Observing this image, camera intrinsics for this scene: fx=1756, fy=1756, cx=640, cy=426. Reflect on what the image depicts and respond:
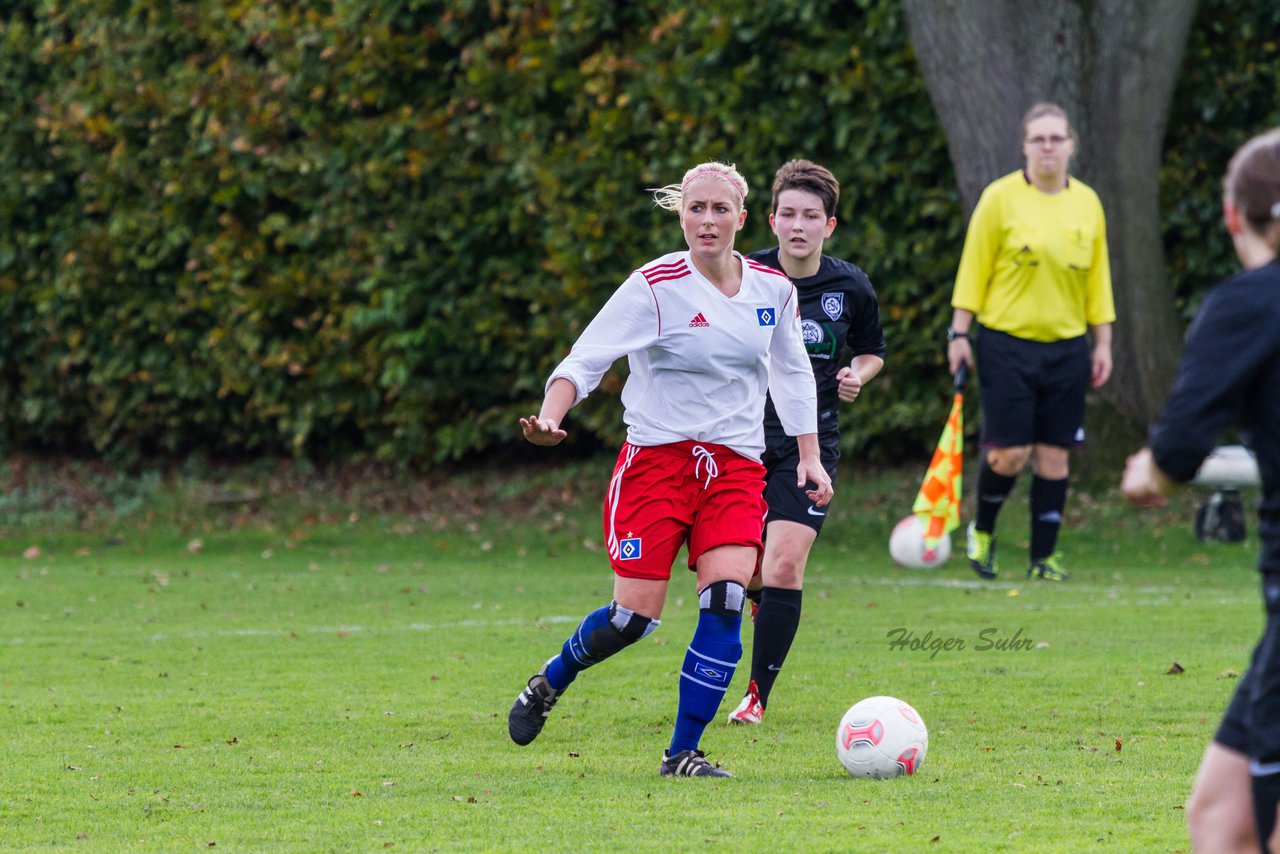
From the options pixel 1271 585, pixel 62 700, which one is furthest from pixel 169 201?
pixel 1271 585

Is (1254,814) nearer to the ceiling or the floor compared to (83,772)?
nearer to the ceiling

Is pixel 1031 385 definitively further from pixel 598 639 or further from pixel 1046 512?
pixel 598 639

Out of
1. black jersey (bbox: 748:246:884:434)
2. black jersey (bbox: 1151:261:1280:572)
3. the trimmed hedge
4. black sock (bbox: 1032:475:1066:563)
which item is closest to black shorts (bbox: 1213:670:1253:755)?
black jersey (bbox: 1151:261:1280:572)

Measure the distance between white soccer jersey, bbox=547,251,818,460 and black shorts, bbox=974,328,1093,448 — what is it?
417cm

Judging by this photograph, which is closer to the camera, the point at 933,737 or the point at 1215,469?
the point at 933,737

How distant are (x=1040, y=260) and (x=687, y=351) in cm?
448

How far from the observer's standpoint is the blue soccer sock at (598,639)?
17.5 feet

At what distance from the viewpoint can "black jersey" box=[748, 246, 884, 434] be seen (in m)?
6.66

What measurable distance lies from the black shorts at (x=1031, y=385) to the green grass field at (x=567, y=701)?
0.88m

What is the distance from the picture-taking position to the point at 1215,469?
245 inches

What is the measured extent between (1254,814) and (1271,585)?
1.30 feet

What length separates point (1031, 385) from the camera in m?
9.41

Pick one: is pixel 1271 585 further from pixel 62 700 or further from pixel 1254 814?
pixel 62 700

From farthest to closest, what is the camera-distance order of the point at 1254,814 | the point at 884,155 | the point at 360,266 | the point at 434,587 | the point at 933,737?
the point at 360,266 → the point at 884,155 → the point at 434,587 → the point at 933,737 → the point at 1254,814
